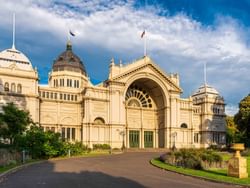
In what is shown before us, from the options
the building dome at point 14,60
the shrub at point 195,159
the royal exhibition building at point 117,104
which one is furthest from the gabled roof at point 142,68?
the shrub at point 195,159

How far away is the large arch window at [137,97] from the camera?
2721 inches

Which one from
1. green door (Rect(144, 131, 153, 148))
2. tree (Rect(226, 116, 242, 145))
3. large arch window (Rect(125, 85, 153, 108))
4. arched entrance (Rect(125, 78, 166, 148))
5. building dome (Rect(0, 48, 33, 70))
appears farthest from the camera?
tree (Rect(226, 116, 242, 145))

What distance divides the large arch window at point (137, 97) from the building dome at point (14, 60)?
21.1 m

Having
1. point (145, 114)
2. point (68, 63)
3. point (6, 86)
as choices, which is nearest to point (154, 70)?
point (145, 114)

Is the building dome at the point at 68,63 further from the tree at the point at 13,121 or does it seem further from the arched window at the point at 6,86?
the tree at the point at 13,121

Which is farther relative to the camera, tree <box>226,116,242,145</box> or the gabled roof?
tree <box>226,116,242,145</box>

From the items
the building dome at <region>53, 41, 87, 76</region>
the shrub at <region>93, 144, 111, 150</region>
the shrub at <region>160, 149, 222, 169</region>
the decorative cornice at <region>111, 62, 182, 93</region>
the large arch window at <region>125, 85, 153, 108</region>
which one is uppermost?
the building dome at <region>53, 41, 87, 76</region>

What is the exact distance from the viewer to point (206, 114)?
77.1m

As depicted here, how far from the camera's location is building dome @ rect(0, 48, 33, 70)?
192 feet

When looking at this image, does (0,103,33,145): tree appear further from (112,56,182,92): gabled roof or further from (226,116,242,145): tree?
(226,116,242,145): tree

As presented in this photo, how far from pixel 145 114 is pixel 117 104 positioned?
1016 centimetres

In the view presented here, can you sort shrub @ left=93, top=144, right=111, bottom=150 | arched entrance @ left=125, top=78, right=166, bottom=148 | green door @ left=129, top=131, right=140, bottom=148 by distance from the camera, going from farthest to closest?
arched entrance @ left=125, top=78, right=166, bottom=148 < green door @ left=129, top=131, right=140, bottom=148 < shrub @ left=93, top=144, right=111, bottom=150

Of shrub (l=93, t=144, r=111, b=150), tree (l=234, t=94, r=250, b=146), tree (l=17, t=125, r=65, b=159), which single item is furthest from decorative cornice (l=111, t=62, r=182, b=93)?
tree (l=17, t=125, r=65, b=159)

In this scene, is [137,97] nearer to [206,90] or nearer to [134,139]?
[134,139]
